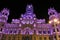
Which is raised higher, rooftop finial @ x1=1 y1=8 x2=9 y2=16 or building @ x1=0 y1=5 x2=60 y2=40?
rooftop finial @ x1=1 y1=8 x2=9 y2=16

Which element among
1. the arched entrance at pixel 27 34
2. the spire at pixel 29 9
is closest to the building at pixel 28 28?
the arched entrance at pixel 27 34

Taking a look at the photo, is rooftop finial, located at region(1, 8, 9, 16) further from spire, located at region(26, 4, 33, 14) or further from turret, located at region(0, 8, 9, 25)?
spire, located at region(26, 4, 33, 14)

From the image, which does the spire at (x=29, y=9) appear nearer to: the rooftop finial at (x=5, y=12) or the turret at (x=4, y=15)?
the rooftop finial at (x=5, y=12)

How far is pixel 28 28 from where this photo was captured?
41.6 meters

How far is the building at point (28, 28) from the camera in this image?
3978 cm

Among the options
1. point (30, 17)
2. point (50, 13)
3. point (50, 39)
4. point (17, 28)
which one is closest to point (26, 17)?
point (30, 17)

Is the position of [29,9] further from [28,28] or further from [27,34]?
[27,34]

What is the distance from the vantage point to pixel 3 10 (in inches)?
1891

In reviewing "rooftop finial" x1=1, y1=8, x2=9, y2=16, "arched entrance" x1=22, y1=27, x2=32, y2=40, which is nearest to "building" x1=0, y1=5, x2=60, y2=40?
"arched entrance" x1=22, y1=27, x2=32, y2=40

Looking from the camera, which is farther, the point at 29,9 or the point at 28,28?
the point at 29,9

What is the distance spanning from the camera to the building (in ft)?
131

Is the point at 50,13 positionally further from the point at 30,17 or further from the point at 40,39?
the point at 40,39

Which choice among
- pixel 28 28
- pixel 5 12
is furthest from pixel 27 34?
pixel 5 12

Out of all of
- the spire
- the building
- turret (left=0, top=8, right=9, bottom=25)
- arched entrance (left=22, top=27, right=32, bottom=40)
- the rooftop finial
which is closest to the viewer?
arched entrance (left=22, top=27, right=32, bottom=40)
